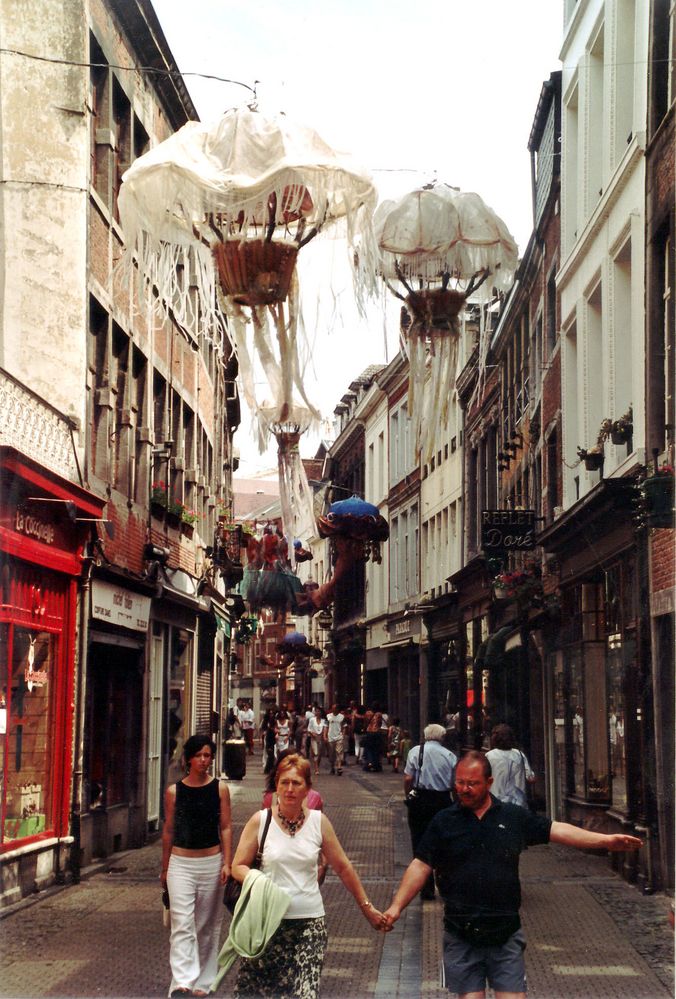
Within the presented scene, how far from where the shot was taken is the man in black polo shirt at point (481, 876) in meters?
6.48

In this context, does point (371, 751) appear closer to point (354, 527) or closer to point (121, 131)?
point (121, 131)

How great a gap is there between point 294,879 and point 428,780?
695 cm

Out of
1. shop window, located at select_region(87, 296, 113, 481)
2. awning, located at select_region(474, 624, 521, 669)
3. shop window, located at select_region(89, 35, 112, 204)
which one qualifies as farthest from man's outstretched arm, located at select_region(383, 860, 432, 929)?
awning, located at select_region(474, 624, 521, 669)

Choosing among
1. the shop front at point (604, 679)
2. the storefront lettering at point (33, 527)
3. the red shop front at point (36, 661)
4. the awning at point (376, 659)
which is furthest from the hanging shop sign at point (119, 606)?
the awning at point (376, 659)

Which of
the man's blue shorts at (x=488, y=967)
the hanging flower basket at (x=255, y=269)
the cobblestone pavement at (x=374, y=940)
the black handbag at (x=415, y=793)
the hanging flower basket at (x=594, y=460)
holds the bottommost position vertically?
the cobblestone pavement at (x=374, y=940)

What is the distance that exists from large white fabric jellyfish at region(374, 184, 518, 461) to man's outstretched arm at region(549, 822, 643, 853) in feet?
9.12

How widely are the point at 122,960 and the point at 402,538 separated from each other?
38.3 meters

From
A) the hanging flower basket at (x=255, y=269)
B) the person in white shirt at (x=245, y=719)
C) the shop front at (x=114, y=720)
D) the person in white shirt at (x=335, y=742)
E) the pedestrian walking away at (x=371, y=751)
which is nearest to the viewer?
the hanging flower basket at (x=255, y=269)

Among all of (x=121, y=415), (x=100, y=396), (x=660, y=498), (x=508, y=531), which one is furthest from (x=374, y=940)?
(x=508, y=531)

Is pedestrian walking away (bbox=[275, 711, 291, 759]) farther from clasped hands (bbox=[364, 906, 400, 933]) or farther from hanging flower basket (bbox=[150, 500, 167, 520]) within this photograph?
clasped hands (bbox=[364, 906, 400, 933])

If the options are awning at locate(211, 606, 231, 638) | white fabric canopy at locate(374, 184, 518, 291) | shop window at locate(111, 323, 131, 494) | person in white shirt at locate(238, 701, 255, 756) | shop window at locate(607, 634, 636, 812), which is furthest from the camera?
person in white shirt at locate(238, 701, 255, 756)

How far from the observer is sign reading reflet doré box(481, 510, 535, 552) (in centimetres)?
2273

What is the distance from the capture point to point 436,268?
8906 millimetres

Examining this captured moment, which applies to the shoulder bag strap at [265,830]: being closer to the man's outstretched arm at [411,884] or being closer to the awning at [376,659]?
the man's outstretched arm at [411,884]
